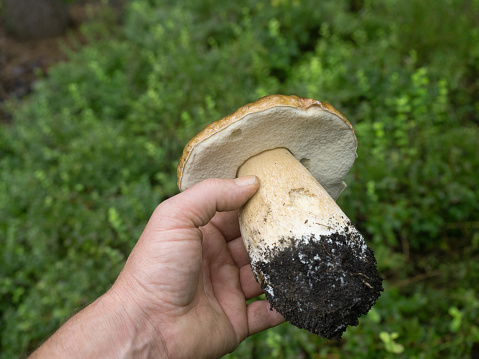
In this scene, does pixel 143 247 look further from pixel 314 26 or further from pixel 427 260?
pixel 314 26

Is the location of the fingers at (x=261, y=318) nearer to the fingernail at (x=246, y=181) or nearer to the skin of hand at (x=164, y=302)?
the skin of hand at (x=164, y=302)

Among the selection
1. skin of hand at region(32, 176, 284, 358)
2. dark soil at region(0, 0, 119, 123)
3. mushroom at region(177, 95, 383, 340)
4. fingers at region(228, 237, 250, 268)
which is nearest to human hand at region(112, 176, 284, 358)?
skin of hand at region(32, 176, 284, 358)

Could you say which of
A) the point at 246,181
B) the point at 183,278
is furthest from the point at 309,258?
the point at 183,278

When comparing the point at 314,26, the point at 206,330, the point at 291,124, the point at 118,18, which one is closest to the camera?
the point at 291,124

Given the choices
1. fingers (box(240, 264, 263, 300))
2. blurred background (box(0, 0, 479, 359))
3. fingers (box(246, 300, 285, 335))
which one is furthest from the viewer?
blurred background (box(0, 0, 479, 359))

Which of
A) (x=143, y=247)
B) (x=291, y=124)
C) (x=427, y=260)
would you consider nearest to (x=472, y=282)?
(x=427, y=260)

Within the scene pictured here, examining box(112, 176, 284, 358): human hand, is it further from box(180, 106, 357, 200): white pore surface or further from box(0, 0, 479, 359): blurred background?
box(0, 0, 479, 359): blurred background
